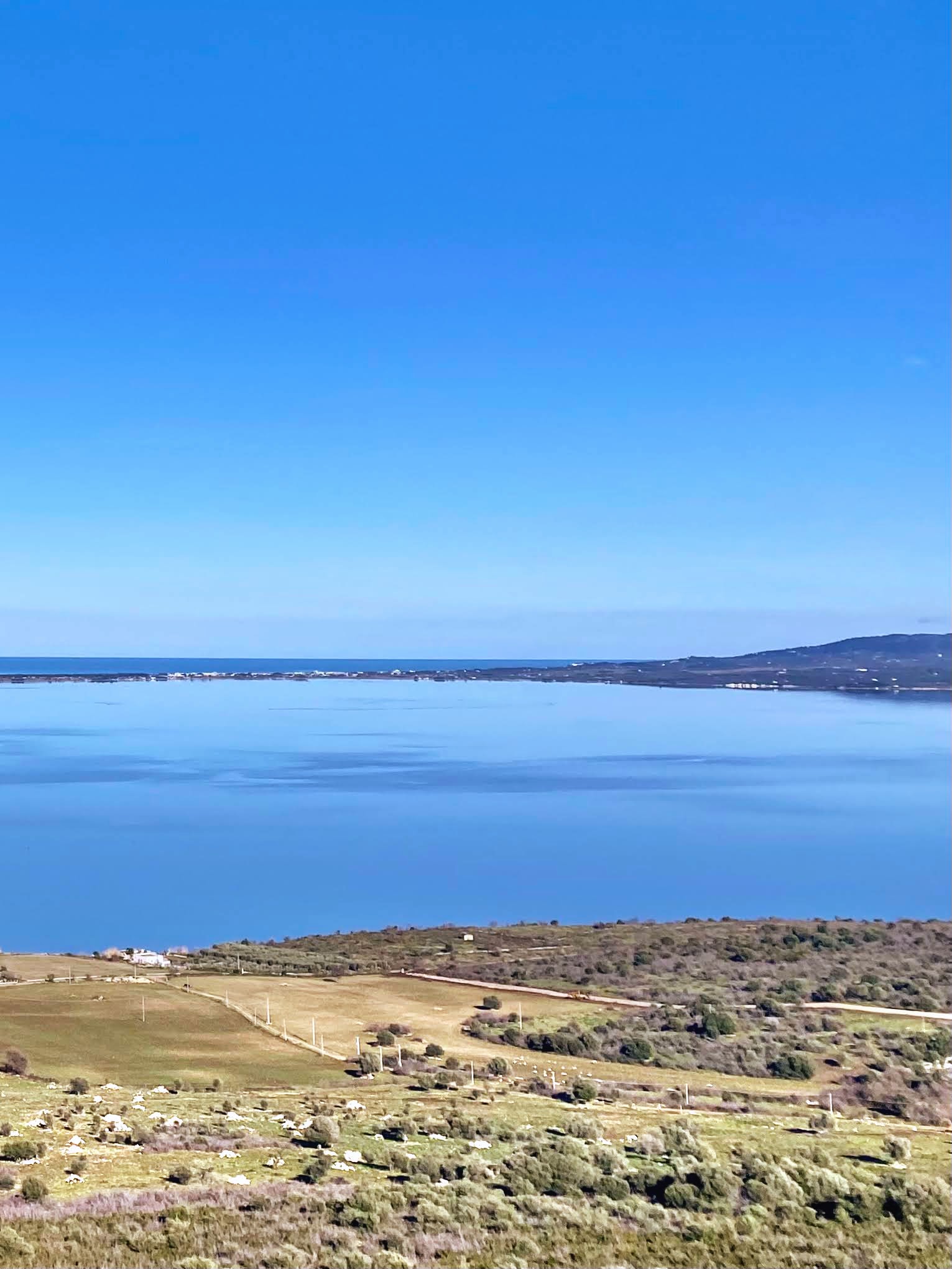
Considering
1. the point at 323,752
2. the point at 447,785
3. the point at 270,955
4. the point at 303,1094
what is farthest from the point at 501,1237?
the point at 323,752

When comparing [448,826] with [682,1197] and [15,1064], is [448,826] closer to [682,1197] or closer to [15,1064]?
[15,1064]

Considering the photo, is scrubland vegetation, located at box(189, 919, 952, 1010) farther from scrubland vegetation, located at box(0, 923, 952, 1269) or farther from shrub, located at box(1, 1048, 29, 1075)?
shrub, located at box(1, 1048, 29, 1075)

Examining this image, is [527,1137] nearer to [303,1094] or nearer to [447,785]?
[303,1094]

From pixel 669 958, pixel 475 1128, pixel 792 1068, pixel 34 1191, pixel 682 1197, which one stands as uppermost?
pixel 34 1191

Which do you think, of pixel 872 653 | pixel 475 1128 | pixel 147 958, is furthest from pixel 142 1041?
pixel 872 653

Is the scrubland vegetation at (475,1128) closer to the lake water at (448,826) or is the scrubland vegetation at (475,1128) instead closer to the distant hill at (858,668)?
the lake water at (448,826)

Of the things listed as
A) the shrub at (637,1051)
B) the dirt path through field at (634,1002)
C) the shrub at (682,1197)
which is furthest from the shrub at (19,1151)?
the dirt path through field at (634,1002)
